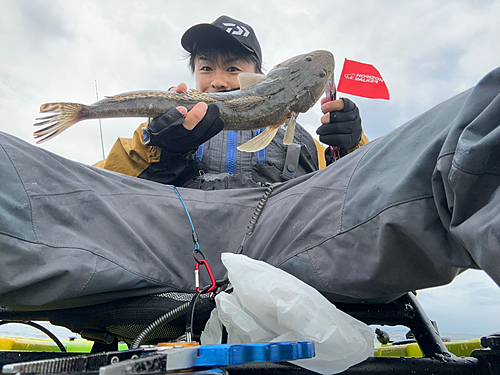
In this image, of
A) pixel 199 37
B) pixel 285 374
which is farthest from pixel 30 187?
pixel 199 37

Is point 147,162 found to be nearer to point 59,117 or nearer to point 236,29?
point 59,117

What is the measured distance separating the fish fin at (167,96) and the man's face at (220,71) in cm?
90

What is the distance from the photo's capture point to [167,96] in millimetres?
2857

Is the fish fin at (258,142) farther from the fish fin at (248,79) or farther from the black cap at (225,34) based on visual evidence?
the black cap at (225,34)

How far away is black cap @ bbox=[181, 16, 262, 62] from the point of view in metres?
3.70

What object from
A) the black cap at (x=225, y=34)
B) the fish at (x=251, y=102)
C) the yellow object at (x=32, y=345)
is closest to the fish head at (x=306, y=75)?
the fish at (x=251, y=102)

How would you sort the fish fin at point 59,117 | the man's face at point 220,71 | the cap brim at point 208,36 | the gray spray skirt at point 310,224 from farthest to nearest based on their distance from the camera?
the man's face at point 220,71, the cap brim at point 208,36, the fish fin at point 59,117, the gray spray skirt at point 310,224

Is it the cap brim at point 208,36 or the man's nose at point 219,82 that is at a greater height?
the cap brim at point 208,36

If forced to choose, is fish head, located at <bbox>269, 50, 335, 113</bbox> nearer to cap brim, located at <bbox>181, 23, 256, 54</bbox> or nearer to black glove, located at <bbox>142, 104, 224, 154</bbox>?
cap brim, located at <bbox>181, 23, 256, 54</bbox>

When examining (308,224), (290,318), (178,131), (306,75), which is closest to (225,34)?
(306,75)

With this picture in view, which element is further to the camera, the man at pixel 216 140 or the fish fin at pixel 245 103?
the fish fin at pixel 245 103

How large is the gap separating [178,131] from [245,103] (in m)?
0.68

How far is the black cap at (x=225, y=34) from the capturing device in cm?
370

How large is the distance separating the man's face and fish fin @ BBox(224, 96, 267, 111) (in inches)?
30.1
